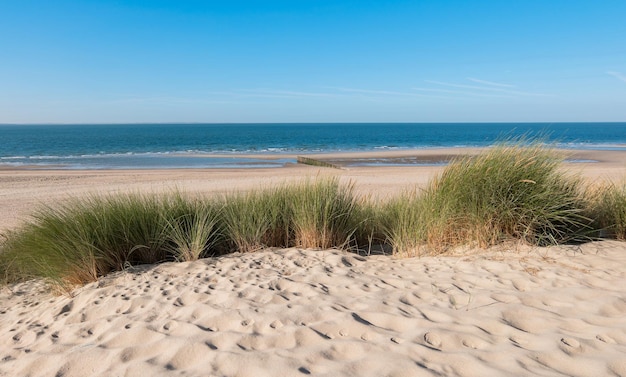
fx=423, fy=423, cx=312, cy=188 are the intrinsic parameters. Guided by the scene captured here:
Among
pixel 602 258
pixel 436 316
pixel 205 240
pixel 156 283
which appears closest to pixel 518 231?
pixel 602 258

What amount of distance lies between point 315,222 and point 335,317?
2.39 m

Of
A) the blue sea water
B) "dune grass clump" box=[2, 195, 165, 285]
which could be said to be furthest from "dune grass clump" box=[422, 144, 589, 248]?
"dune grass clump" box=[2, 195, 165, 285]

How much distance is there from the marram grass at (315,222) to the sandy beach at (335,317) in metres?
0.34

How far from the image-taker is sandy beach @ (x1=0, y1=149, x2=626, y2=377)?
2803mm

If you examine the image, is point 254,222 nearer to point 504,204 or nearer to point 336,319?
point 336,319

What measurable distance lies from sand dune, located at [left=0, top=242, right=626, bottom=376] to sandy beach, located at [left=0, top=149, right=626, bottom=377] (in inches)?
0.5

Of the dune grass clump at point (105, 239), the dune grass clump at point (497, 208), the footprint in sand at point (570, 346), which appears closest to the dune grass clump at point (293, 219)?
the dune grass clump at point (105, 239)

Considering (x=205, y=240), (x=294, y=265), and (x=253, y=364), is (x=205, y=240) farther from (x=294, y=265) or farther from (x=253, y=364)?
(x=253, y=364)

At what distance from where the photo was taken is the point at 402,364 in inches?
107

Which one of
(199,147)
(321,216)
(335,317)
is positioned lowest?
(199,147)

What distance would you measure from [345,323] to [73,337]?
2234 millimetres

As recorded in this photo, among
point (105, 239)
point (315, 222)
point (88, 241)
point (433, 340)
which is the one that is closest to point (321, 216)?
point (315, 222)

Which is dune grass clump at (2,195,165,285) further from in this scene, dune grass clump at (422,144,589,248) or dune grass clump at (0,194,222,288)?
dune grass clump at (422,144,589,248)

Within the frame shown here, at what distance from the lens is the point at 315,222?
227 inches
